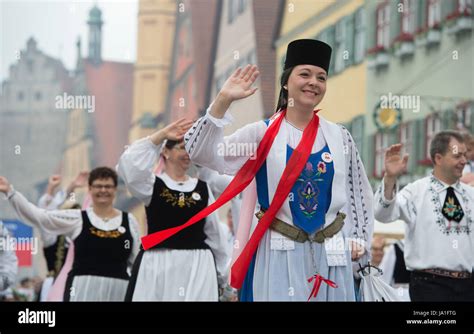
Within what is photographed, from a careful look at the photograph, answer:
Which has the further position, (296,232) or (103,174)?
(103,174)

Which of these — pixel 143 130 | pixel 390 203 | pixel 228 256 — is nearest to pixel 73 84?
pixel 143 130

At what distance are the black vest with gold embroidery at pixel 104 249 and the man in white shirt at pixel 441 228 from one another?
1.88 metres

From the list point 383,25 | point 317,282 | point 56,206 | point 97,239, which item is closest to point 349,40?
point 383,25

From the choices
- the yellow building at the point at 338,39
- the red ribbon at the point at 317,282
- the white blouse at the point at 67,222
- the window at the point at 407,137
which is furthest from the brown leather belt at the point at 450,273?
the window at the point at 407,137

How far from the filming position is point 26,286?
17938mm

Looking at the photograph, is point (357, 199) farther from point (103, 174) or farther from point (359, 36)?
point (359, 36)

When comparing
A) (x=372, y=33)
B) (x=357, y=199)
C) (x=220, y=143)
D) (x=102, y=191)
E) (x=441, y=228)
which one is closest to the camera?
(x=220, y=143)

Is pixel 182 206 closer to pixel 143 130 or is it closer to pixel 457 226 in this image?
pixel 457 226

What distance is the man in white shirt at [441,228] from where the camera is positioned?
8.82 meters

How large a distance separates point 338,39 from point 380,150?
4.72 feet

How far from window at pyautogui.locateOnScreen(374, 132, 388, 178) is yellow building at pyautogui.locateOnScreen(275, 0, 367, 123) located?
401 mm

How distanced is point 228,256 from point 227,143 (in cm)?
284

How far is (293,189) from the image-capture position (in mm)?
6691

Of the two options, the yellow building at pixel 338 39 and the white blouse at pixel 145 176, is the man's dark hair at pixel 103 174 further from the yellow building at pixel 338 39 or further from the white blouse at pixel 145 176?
the yellow building at pixel 338 39
